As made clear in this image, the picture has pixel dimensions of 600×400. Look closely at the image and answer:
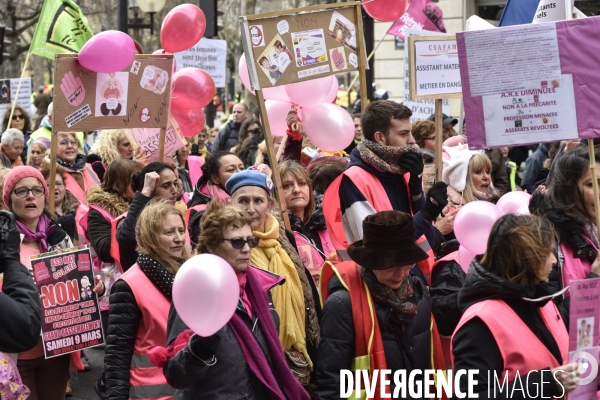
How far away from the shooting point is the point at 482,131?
4.78 m

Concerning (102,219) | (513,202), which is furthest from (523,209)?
(102,219)

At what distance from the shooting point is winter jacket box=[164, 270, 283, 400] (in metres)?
3.93

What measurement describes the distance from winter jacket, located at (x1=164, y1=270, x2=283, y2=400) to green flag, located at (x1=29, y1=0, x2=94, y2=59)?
530cm

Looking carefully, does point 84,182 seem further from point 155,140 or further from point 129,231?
point 129,231

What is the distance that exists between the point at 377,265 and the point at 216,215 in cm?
74

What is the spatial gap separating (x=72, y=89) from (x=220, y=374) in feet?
12.5

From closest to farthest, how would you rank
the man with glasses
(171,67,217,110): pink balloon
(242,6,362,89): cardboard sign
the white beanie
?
1. (242,6,362,89): cardboard sign
2. the white beanie
3. (171,67,217,110): pink balloon
4. the man with glasses

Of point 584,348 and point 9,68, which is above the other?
point 9,68

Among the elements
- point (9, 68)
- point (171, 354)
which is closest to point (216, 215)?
point (171, 354)

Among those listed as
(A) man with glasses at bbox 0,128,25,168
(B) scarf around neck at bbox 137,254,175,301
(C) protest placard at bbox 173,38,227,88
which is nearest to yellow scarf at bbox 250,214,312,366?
(B) scarf around neck at bbox 137,254,175,301

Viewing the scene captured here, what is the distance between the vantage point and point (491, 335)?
3521mm

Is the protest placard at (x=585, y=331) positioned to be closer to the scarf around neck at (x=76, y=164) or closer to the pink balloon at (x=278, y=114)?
the pink balloon at (x=278, y=114)

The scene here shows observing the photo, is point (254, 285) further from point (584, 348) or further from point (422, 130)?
point (422, 130)

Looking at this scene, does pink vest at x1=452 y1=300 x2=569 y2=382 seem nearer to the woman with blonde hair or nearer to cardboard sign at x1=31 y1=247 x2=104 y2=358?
the woman with blonde hair
